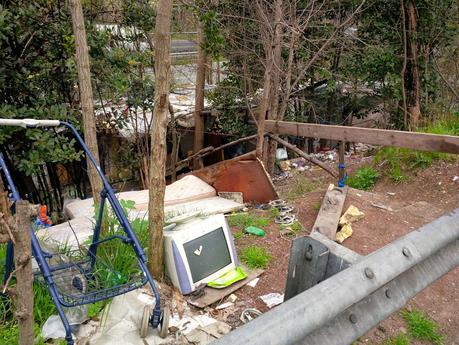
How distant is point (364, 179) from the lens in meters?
6.16

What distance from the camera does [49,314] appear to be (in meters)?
2.95

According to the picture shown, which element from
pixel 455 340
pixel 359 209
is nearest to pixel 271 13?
pixel 359 209

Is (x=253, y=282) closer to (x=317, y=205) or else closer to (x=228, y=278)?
(x=228, y=278)

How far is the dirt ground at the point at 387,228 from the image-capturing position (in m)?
3.07

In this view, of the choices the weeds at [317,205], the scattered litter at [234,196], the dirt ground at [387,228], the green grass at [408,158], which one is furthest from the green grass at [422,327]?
the green grass at [408,158]

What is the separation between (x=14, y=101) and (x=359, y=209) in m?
4.64

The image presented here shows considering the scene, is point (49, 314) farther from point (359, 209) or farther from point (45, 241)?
point (359, 209)

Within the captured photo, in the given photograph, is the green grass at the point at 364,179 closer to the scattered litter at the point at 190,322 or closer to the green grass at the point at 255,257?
the green grass at the point at 255,257

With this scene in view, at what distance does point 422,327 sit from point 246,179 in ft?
10.2

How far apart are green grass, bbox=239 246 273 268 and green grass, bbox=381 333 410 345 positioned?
1.33 m

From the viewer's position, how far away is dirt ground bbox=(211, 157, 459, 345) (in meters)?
3.07

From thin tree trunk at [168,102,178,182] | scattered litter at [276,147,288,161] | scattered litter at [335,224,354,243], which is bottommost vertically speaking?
scattered litter at [276,147,288,161]

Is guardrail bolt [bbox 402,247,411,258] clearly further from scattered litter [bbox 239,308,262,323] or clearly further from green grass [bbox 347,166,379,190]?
green grass [bbox 347,166,379,190]

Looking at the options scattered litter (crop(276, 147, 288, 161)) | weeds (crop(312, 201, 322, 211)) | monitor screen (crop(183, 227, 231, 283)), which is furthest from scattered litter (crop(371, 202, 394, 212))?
scattered litter (crop(276, 147, 288, 161))
